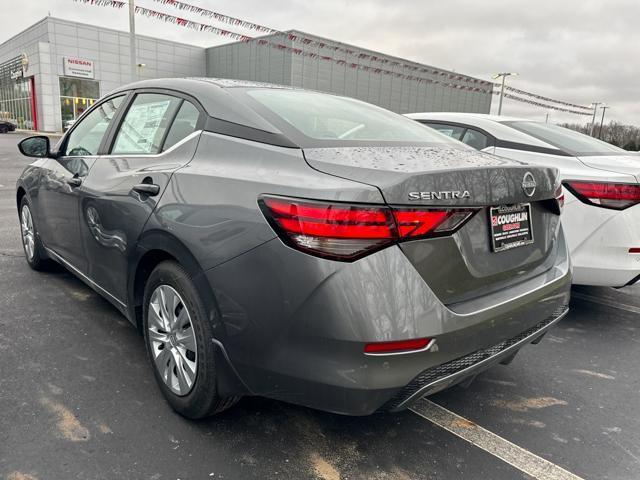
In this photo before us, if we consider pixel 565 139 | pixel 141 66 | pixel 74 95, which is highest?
pixel 141 66

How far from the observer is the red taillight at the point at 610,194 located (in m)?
3.31

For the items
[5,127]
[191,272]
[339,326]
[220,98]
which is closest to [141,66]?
[5,127]

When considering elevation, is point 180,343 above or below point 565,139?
below

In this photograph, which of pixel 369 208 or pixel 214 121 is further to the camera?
pixel 214 121

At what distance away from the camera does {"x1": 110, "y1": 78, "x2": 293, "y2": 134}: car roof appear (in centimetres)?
215

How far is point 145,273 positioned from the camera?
2508 mm

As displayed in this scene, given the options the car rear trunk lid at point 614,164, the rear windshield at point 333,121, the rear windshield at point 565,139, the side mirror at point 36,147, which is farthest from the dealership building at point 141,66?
the rear windshield at point 333,121

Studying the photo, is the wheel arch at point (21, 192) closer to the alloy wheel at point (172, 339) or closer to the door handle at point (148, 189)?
the door handle at point (148, 189)

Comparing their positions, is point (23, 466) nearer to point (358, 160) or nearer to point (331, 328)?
point (331, 328)

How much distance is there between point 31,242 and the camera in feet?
14.1

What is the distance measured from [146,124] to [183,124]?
427 millimetres

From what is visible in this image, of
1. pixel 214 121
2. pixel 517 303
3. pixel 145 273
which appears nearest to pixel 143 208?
pixel 145 273

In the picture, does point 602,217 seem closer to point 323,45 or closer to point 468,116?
point 468,116

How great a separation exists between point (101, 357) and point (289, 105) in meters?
1.80
